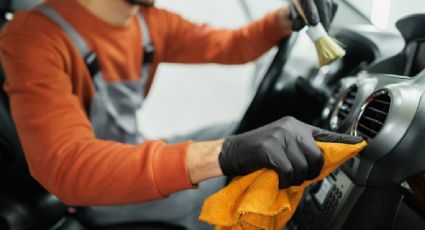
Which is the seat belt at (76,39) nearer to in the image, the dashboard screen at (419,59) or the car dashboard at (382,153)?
the car dashboard at (382,153)

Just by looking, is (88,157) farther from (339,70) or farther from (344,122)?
(339,70)

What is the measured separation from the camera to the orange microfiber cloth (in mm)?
493

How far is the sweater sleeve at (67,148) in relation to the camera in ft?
2.03

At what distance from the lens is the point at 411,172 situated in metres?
0.53

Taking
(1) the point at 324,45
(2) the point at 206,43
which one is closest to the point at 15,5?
(2) the point at 206,43

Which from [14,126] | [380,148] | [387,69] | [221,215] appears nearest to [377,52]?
[387,69]

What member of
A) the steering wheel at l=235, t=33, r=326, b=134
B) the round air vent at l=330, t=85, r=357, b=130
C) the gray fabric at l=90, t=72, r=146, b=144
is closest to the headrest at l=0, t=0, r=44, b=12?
the gray fabric at l=90, t=72, r=146, b=144

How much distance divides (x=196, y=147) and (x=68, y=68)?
339 mm

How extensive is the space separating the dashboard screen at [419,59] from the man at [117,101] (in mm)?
165

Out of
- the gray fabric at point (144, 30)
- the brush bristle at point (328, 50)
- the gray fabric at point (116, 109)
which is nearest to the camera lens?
the brush bristle at point (328, 50)

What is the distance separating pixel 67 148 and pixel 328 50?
438 mm

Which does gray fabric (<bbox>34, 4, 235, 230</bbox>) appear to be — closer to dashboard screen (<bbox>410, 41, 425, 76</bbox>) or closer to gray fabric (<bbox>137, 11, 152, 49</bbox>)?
gray fabric (<bbox>137, 11, 152, 49</bbox>)

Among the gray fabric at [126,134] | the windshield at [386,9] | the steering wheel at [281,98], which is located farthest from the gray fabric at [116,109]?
the windshield at [386,9]

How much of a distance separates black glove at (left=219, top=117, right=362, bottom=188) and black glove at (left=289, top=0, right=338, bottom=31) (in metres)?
0.25
